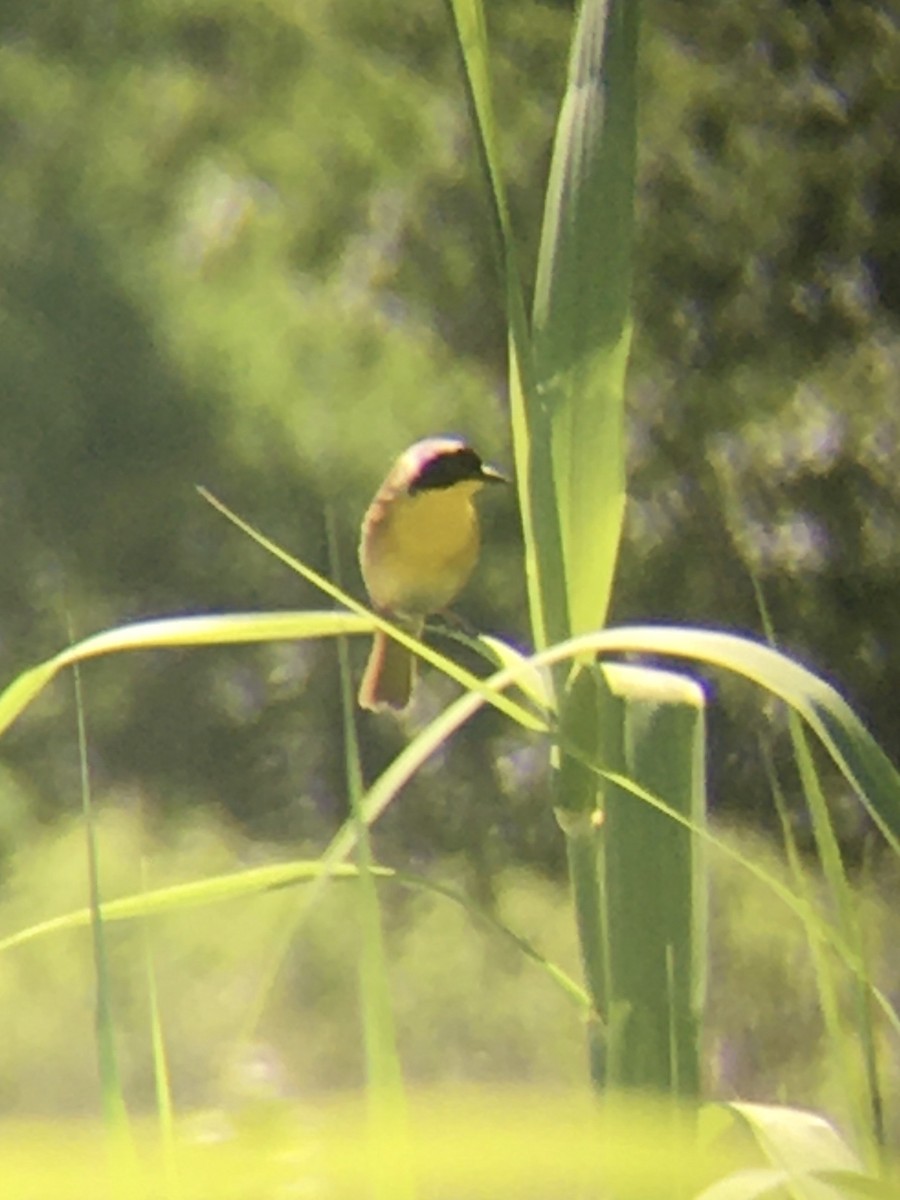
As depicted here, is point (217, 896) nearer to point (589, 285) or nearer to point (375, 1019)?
point (375, 1019)

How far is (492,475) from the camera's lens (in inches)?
36.3

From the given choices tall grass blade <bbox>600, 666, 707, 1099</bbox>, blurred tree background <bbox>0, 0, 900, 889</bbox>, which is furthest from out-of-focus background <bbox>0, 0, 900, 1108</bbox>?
tall grass blade <bbox>600, 666, 707, 1099</bbox>

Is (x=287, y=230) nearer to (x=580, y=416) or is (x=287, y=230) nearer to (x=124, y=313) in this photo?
(x=124, y=313)

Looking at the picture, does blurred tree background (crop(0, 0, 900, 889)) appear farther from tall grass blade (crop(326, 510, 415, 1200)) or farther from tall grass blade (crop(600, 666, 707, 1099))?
tall grass blade (crop(600, 666, 707, 1099))

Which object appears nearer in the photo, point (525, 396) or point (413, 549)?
point (525, 396)

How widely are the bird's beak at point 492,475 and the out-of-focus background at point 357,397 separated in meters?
0.02

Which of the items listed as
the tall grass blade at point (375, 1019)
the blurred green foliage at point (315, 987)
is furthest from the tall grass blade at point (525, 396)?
the blurred green foliage at point (315, 987)

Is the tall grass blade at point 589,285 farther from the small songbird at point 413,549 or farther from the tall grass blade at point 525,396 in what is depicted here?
the small songbird at point 413,549

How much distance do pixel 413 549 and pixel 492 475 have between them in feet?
0.21

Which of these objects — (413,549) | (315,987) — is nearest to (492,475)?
(413,549)

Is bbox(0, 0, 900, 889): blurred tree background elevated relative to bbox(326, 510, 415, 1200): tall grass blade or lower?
elevated

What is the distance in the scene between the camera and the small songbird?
3.00ft

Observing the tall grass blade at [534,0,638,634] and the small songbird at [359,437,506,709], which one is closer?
the tall grass blade at [534,0,638,634]

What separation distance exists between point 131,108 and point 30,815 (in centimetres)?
43
